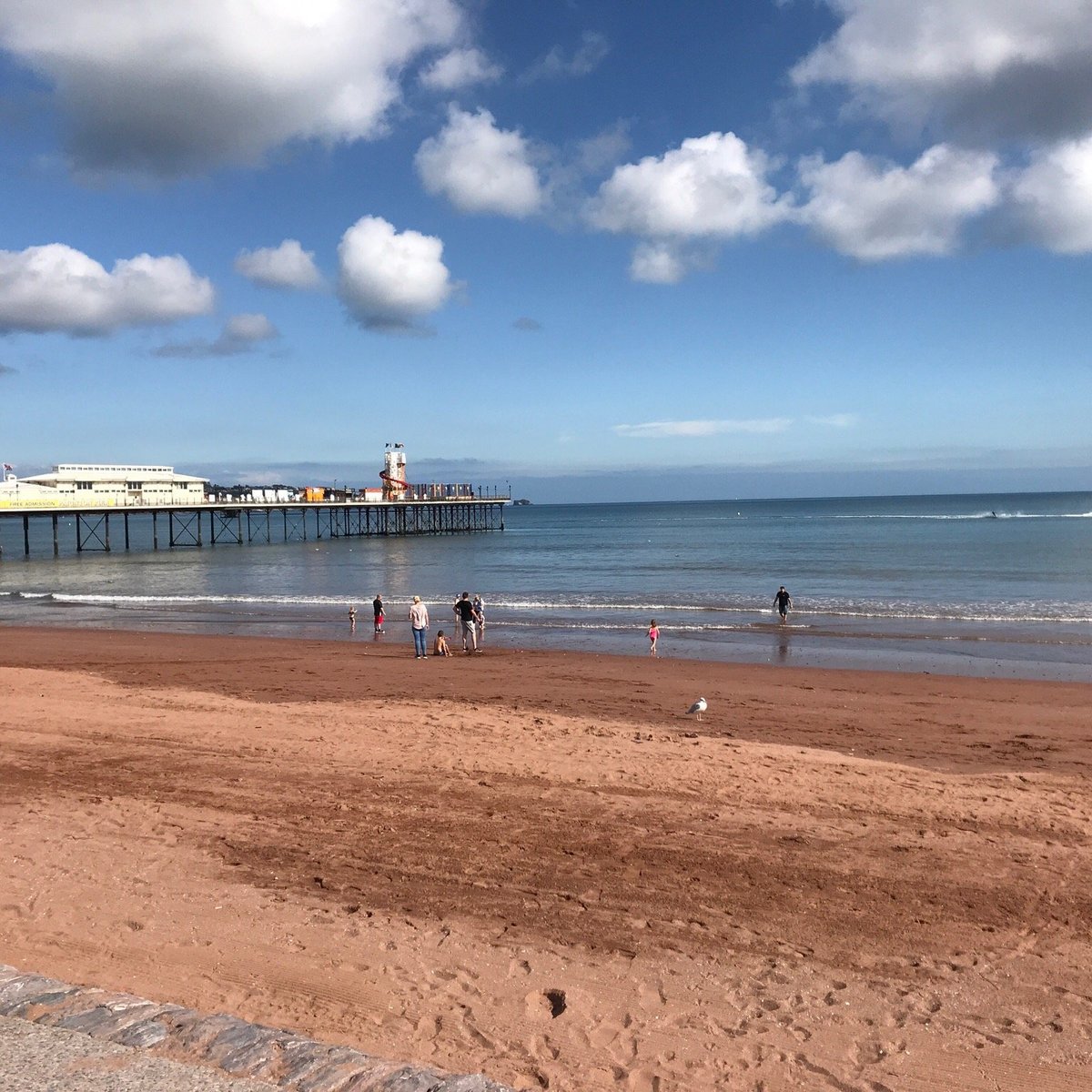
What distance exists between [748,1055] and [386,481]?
85165 mm

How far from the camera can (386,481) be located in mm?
87375

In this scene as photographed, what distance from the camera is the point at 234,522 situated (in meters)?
120

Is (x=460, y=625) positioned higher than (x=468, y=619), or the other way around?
(x=468, y=619)

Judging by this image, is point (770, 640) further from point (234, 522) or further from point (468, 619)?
point (234, 522)

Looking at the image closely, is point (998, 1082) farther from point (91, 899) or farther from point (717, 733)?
point (717, 733)

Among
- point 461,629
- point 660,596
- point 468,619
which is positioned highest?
point 468,619

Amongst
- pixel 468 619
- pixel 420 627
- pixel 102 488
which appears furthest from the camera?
pixel 102 488

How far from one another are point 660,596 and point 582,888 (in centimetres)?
2724

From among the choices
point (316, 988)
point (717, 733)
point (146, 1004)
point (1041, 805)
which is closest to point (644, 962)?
point (316, 988)

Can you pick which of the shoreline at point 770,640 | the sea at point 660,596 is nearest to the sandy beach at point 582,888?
the shoreline at point 770,640

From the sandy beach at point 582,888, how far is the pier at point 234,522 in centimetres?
5247

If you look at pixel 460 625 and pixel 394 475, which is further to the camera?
pixel 394 475

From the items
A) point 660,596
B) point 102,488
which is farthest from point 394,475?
point 660,596

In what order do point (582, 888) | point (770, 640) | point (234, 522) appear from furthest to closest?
point (234, 522), point (770, 640), point (582, 888)
